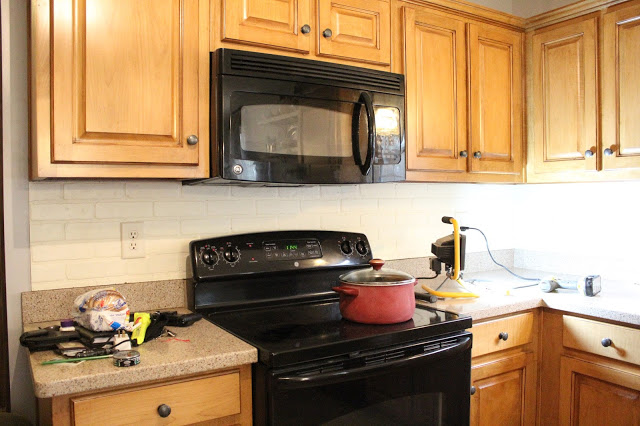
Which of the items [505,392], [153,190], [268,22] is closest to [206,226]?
[153,190]

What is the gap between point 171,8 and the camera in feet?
5.34

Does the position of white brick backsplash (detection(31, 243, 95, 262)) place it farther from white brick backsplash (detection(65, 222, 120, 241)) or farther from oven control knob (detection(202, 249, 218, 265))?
oven control knob (detection(202, 249, 218, 265))

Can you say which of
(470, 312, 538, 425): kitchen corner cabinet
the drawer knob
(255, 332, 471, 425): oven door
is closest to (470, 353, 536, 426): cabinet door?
(470, 312, 538, 425): kitchen corner cabinet

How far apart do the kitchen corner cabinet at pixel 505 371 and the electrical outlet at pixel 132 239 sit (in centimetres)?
122

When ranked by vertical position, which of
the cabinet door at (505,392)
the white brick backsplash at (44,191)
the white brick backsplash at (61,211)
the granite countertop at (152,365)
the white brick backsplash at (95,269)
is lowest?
the cabinet door at (505,392)

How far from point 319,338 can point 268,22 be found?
3.42 ft

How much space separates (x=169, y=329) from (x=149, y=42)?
858 mm

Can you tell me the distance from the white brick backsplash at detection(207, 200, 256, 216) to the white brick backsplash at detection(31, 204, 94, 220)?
42 cm

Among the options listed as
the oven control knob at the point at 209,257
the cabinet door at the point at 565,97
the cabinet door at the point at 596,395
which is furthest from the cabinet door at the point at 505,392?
the oven control knob at the point at 209,257

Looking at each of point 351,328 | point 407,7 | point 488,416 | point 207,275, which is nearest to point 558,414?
point 488,416

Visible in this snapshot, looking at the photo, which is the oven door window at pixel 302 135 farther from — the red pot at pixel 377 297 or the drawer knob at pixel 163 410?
the drawer knob at pixel 163 410

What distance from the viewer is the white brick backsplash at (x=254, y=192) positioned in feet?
6.84

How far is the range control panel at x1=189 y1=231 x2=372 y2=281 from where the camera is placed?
190cm

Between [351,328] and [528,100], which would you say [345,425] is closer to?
[351,328]
